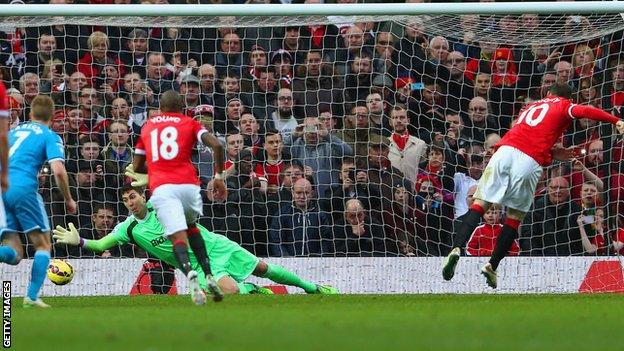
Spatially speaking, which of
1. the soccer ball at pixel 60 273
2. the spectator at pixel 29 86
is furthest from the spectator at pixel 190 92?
the soccer ball at pixel 60 273

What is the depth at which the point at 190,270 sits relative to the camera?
11.5 metres

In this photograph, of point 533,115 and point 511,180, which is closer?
point 533,115

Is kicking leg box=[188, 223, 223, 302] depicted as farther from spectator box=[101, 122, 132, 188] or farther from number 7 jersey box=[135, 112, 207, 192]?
spectator box=[101, 122, 132, 188]

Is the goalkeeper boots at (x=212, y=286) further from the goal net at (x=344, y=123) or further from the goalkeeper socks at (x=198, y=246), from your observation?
the goal net at (x=344, y=123)

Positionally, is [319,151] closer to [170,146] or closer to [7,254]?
[170,146]

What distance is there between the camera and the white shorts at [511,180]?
13.7 m

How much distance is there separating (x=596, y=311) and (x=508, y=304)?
126 cm

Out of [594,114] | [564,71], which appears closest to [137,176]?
[594,114]

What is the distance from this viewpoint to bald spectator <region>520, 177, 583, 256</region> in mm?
15766

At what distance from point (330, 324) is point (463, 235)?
14.4ft

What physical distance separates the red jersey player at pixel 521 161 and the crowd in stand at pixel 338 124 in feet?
7.30

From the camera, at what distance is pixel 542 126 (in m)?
13.5

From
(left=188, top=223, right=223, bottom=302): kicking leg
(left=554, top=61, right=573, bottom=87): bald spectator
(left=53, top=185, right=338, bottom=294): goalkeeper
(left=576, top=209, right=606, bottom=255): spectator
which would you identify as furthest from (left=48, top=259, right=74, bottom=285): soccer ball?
(left=554, top=61, right=573, bottom=87): bald spectator

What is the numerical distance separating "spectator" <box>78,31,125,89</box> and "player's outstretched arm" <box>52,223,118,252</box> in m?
2.55
